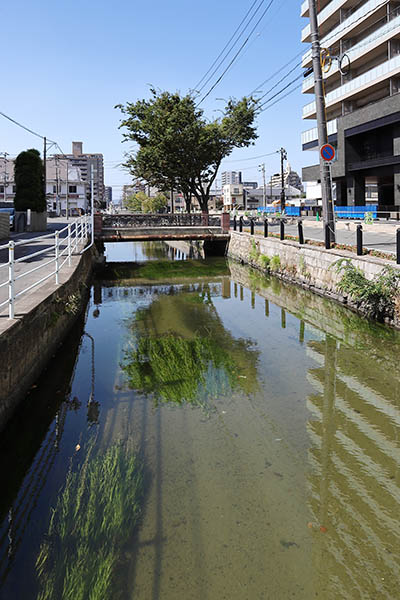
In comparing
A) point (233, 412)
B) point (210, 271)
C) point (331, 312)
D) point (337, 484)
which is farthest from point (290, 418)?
point (210, 271)

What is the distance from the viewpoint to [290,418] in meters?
6.00

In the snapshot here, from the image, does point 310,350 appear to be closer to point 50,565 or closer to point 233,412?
point 233,412

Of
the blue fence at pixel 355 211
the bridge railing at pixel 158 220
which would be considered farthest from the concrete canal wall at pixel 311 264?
the blue fence at pixel 355 211

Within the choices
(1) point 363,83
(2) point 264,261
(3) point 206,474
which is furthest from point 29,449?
(1) point 363,83

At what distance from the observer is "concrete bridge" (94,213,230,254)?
26403mm

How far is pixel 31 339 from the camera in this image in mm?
6688

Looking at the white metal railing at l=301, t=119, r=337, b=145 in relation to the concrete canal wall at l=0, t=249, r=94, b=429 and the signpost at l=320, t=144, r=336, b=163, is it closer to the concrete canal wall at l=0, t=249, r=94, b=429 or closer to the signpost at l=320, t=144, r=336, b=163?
the signpost at l=320, t=144, r=336, b=163

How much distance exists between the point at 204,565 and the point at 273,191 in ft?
402

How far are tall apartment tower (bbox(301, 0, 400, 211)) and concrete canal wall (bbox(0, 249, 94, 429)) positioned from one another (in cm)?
2414

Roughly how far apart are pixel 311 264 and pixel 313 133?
26.0 meters

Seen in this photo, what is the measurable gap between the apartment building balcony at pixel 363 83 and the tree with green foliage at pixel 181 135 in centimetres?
610

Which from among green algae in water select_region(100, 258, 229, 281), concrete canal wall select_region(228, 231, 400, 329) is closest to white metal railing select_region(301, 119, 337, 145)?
green algae in water select_region(100, 258, 229, 281)

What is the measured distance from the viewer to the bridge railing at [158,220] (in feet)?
89.0

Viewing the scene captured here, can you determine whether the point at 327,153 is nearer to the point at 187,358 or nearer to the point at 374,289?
the point at 374,289
